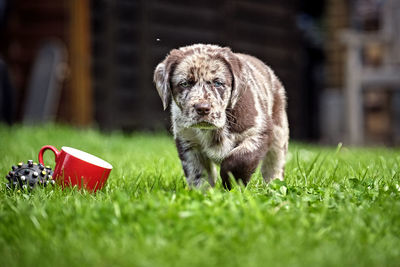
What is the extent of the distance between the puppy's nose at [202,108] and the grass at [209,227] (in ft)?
1.45

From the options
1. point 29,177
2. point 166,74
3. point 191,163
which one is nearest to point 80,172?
point 29,177

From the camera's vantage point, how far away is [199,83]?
2832 millimetres

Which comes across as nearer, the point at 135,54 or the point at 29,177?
the point at 29,177

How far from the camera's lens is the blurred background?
303 inches

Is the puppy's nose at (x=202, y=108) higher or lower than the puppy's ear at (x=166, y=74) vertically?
lower

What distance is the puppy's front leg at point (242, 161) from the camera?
276 centimetres

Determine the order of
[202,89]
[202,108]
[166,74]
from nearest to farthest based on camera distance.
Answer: [202,108]
[202,89]
[166,74]

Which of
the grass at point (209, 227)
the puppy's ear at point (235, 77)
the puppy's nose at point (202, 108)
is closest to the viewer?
the grass at point (209, 227)

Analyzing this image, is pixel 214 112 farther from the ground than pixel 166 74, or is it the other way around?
pixel 166 74

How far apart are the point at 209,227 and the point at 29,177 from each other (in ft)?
4.35

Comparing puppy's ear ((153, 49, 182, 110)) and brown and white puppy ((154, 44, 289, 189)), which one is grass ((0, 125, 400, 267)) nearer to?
brown and white puppy ((154, 44, 289, 189))

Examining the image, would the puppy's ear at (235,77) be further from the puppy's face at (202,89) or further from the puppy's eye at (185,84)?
the puppy's eye at (185,84)

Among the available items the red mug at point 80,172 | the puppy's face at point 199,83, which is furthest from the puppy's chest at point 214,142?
the red mug at point 80,172

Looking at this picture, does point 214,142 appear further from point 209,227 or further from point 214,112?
point 209,227
